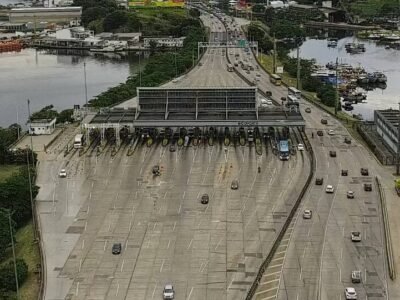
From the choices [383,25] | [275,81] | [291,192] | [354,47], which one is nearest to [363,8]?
[383,25]

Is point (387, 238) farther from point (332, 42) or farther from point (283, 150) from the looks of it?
point (332, 42)

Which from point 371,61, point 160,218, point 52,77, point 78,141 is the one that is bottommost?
point 52,77

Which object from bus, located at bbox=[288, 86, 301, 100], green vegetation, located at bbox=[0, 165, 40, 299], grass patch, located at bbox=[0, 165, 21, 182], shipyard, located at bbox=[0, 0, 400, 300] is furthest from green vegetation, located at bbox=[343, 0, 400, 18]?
green vegetation, located at bbox=[0, 165, 40, 299]

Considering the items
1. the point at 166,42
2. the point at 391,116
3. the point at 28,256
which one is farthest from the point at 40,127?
the point at 166,42

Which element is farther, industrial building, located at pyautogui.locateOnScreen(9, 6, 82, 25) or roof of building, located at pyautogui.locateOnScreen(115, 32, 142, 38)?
industrial building, located at pyautogui.locateOnScreen(9, 6, 82, 25)

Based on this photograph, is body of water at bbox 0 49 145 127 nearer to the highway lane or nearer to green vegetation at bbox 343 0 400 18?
the highway lane

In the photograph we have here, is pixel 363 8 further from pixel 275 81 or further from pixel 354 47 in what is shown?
pixel 275 81

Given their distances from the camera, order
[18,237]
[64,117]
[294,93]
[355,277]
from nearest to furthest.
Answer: [355,277], [18,237], [64,117], [294,93]
